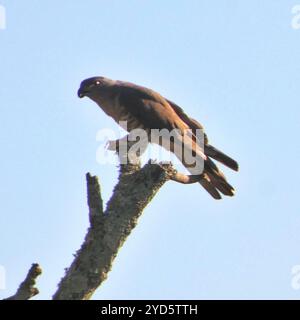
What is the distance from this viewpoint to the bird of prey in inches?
394

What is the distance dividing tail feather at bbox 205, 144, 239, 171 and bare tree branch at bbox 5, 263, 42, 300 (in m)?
3.86

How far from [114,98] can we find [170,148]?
5.30 ft

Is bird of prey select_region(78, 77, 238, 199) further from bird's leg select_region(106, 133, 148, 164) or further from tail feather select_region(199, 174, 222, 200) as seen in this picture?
bird's leg select_region(106, 133, 148, 164)

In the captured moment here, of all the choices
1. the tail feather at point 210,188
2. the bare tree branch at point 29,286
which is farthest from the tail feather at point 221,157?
the bare tree branch at point 29,286

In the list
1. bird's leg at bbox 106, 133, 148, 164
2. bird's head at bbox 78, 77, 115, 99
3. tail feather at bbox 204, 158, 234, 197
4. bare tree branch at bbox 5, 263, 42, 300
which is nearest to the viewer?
bare tree branch at bbox 5, 263, 42, 300

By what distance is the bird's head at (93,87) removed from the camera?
12.4m

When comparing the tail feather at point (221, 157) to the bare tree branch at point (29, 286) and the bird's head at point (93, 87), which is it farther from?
the bare tree branch at point (29, 286)

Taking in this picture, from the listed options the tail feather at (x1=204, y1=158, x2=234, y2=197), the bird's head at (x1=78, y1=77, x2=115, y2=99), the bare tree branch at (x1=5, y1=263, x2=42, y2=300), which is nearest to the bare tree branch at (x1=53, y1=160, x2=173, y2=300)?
the bare tree branch at (x1=5, y1=263, x2=42, y2=300)

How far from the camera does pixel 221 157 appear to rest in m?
10.1

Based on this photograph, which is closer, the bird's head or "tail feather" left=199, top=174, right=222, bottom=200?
"tail feather" left=199, top=174, right=222, bottom=200

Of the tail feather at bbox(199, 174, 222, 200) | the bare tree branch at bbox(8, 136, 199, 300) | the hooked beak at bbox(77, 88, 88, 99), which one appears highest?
the hooked beak at bbox(77, 88, 88, 99)

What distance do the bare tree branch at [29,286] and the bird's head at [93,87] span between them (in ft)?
19.5

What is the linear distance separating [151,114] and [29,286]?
197 inches

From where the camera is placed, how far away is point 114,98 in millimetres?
12117
